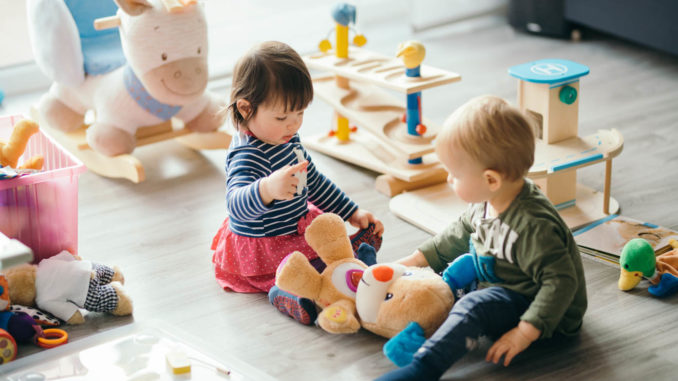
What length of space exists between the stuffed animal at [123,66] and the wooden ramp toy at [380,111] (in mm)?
331

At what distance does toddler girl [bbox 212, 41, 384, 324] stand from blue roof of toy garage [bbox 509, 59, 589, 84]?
495 mm

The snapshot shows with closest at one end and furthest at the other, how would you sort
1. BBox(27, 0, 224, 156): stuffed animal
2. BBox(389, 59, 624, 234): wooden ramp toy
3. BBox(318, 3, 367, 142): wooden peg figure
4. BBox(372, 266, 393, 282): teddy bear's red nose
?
BBox(372, 266, 393, 282): teddy bear's red nose
BBox(389, 59, 624, 234): wooden ramp toy
BBox(27, 0, 224, 156): stuffed animal
BBox(318, 3, 367, 142): wooden peg figure

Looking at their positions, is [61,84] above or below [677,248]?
above

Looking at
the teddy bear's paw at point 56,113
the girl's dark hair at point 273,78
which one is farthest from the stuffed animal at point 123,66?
the girl's dark hair at point 273,78

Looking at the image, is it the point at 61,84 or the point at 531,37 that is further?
the point at 531,37

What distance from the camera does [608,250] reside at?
62.6 inches

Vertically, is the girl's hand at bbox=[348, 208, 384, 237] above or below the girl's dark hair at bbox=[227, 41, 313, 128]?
below

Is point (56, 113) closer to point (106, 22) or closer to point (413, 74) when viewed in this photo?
point (106, 22)

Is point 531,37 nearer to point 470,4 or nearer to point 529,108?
point 470,4

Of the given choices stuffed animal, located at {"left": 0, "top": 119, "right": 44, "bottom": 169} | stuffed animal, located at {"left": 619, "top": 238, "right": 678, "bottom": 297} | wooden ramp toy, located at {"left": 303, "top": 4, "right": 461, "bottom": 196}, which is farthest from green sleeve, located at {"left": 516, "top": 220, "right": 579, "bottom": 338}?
stuffed animal, located at {"left": 0, "top": 119, "right": 44, "bottom": 169}

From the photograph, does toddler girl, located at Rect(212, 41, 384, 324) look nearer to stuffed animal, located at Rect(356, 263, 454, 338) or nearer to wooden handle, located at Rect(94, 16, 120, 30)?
stuffed animal, located at Rect(356, 263, 454, 338)

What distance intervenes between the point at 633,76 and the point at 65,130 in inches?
69.2

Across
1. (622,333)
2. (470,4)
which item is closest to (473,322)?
(622,333)

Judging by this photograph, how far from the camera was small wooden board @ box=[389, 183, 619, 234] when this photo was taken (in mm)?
1751
